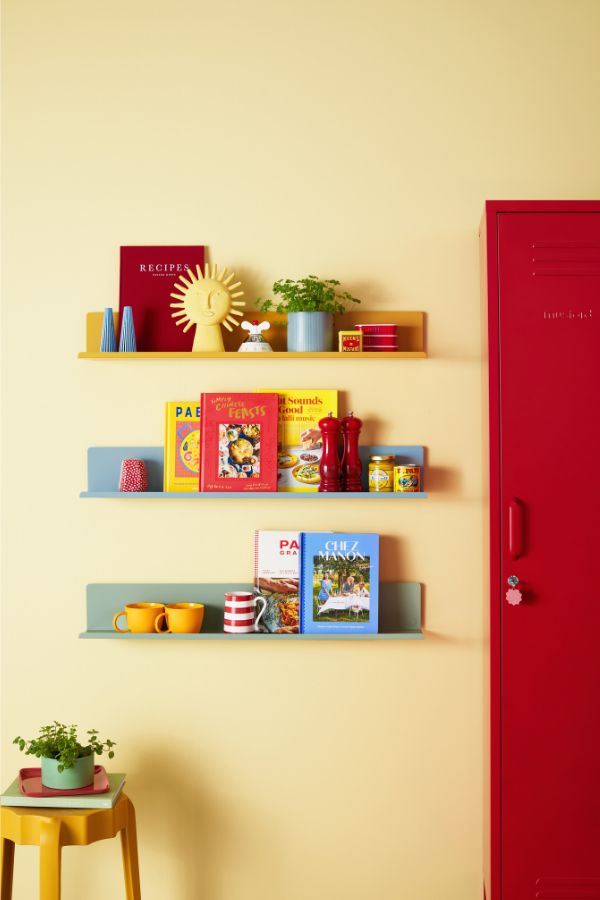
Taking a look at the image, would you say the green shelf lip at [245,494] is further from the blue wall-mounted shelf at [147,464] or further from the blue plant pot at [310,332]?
the blue plant pot at [310,332]

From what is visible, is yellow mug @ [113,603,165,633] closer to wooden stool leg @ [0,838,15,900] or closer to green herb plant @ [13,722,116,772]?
green herb plant @ [13,722,116,772]

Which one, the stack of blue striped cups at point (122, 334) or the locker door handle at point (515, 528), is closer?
the locker door handle at point (515, 528)

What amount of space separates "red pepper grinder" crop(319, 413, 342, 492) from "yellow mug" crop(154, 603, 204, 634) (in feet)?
1.65

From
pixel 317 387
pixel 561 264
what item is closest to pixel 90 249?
pixel 317 387

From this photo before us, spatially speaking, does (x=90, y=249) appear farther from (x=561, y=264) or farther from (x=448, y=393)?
(x=561, y=264)

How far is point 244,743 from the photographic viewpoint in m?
2.48

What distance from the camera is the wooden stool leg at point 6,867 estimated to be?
7.20 feet

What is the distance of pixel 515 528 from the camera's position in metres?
2.23

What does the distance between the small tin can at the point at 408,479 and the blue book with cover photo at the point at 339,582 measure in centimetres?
16

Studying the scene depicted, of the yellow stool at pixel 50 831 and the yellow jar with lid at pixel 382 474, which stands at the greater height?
the yellow jar with lid at pixel 382 474

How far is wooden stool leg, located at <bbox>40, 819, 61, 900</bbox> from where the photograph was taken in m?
2.06

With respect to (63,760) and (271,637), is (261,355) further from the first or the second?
(63,760)

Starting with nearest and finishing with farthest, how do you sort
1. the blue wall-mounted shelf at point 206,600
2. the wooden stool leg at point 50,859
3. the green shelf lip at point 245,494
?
the wooden stool leg at point 50,859 < the green shelf lip at point 245,494 < the blue wall-mounted shelf at point 206,600

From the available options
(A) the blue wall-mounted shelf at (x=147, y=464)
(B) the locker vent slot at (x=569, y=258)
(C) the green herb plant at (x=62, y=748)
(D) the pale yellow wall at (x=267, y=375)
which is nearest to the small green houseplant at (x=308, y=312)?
(D) the pale yellow wall at (x=267, y=375)
